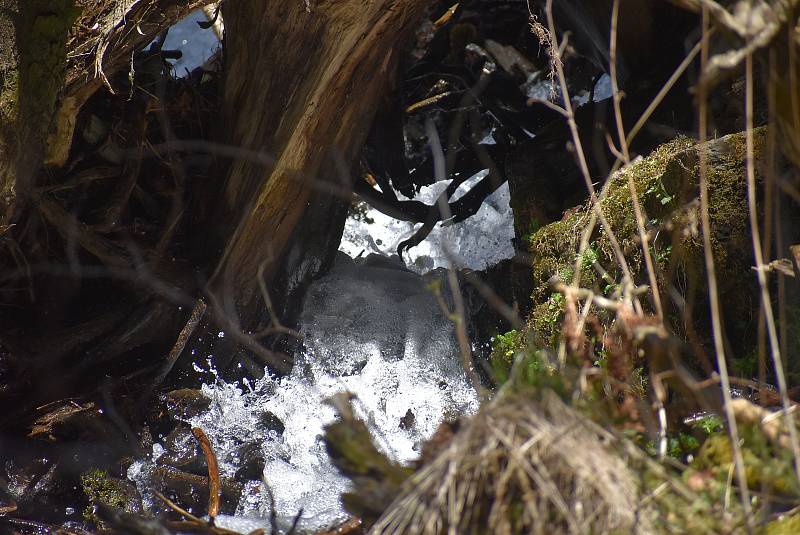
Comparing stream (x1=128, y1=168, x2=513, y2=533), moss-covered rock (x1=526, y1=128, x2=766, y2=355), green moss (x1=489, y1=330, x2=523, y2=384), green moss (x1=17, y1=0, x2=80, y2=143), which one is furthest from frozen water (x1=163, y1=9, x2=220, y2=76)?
moss-covered rock (x1=526, y1=128, x2=766, y2=355)

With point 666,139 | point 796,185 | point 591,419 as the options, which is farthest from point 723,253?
Result: point 591,419

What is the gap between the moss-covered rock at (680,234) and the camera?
8.87 ft

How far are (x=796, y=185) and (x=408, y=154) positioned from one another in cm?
289

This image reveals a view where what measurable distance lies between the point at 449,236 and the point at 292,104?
1803 millimetres

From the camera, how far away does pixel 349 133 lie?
11.5ft

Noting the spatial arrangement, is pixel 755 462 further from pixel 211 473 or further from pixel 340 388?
pixel 340 388

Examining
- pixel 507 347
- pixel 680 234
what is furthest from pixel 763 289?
pixel 507 347

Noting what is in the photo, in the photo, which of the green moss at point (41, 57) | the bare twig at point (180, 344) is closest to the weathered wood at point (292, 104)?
the bare twig at point (180, 344)

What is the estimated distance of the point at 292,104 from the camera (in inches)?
124

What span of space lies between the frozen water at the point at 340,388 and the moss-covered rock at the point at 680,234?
0.81 m

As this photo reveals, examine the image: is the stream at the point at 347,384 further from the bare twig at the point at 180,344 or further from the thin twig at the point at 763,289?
the thin twig at the point at 763,289

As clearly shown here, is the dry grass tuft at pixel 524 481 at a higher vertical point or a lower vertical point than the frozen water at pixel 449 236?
lower

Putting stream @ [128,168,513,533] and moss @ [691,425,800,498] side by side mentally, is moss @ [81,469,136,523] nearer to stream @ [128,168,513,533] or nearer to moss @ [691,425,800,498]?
stream @ [128,168,513,533]

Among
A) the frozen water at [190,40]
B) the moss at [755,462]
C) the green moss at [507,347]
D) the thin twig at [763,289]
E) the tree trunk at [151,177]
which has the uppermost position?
the frozen water at [190,40]
